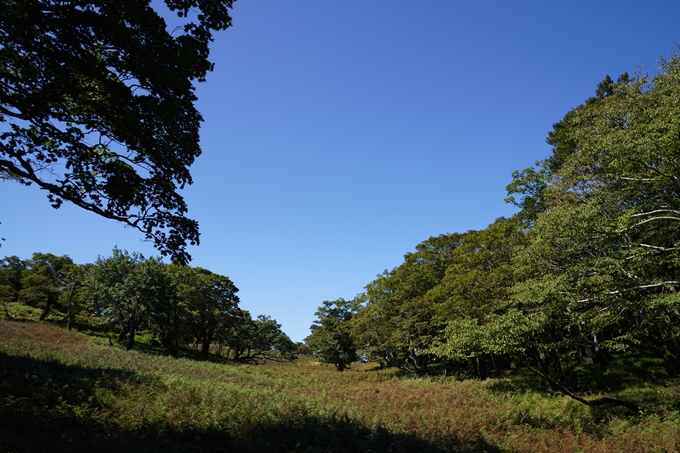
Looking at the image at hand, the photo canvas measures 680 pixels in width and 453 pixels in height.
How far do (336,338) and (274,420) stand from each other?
35606 millimetres

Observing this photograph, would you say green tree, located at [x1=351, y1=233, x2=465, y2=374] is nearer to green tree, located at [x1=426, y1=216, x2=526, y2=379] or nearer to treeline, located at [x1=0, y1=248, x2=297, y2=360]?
green tree, located at [x1=426, y1=216, x2=526, y2=379]

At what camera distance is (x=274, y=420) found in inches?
422

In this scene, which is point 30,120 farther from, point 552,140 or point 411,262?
point 552,140

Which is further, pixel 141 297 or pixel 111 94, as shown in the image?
pixel 141 297

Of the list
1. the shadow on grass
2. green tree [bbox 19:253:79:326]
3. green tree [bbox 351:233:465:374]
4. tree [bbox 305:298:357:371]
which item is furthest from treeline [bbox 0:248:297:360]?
the shadow on grass

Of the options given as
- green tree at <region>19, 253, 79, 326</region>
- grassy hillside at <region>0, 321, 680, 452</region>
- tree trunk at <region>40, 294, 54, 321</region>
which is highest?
green tree at <region>19, 253, 79, 326</region>

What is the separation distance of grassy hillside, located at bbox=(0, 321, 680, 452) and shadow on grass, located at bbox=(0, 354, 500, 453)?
3 cm

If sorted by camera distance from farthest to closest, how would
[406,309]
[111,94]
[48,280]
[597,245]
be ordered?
[48,280] < [406,309] < [597,245] < [111,94]

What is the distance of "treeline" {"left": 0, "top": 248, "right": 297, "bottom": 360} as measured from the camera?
112 ft

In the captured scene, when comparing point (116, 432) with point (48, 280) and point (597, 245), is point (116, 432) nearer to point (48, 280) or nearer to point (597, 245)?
point (597, 245)

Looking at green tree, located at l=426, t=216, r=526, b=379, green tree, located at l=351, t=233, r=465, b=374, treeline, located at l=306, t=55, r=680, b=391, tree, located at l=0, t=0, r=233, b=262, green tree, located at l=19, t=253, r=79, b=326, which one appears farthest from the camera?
green tree, located at l=19, t=253, r=79, b=326

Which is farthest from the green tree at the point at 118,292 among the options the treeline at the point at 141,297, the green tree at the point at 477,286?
the green tree at the point at 477,286

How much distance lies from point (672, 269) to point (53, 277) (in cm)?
6255

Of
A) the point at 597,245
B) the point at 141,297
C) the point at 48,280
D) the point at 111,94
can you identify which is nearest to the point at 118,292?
the point at 141,297
